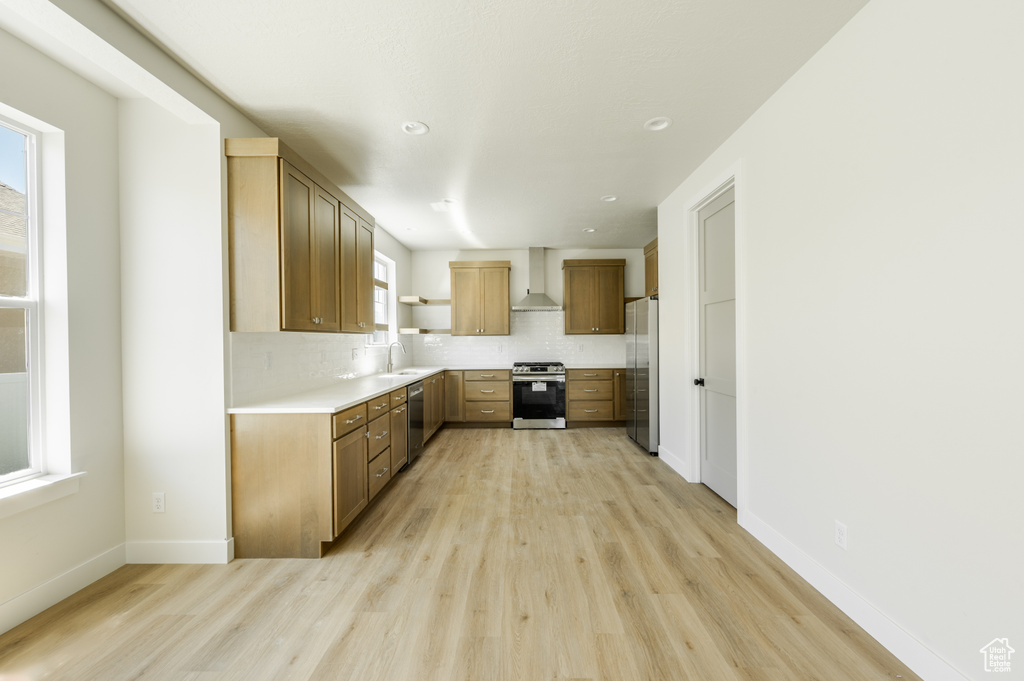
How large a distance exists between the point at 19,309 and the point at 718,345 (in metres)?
4.07

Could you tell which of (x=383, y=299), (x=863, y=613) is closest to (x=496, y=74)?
(x=863, y=613)

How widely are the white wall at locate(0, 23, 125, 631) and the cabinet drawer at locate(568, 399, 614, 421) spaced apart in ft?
15.1

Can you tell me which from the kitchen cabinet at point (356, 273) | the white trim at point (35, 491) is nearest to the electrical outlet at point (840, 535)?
the kitchen cabinet at point (356, 273)

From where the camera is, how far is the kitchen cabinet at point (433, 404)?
185 inches

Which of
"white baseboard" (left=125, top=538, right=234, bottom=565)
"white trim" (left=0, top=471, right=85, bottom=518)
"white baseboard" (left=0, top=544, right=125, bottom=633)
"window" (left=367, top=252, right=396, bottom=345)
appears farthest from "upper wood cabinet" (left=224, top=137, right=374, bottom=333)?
"window" (left=367, top=252, right=396, bottom=345)

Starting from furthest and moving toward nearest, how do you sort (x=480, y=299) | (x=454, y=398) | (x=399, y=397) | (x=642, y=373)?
1. (x=480, y=299)
2. (x=454, y=398)
3. (x=642, y=373)
4. (x=399, y=397)

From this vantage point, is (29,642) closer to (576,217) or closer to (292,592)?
(292,592)

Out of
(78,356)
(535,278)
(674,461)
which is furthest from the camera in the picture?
(535,278)

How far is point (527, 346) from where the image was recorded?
6.17 metres

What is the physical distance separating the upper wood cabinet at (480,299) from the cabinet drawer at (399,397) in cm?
213

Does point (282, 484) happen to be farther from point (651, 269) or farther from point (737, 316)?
point (651, 269)

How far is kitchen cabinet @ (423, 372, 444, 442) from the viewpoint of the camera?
4.69 meters

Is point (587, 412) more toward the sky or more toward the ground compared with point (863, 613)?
more toward the sky

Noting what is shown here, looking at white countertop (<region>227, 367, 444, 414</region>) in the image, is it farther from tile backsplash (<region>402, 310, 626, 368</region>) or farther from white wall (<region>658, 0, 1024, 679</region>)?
tile backsplash (<region>402, 310, 626, 368</region>)
